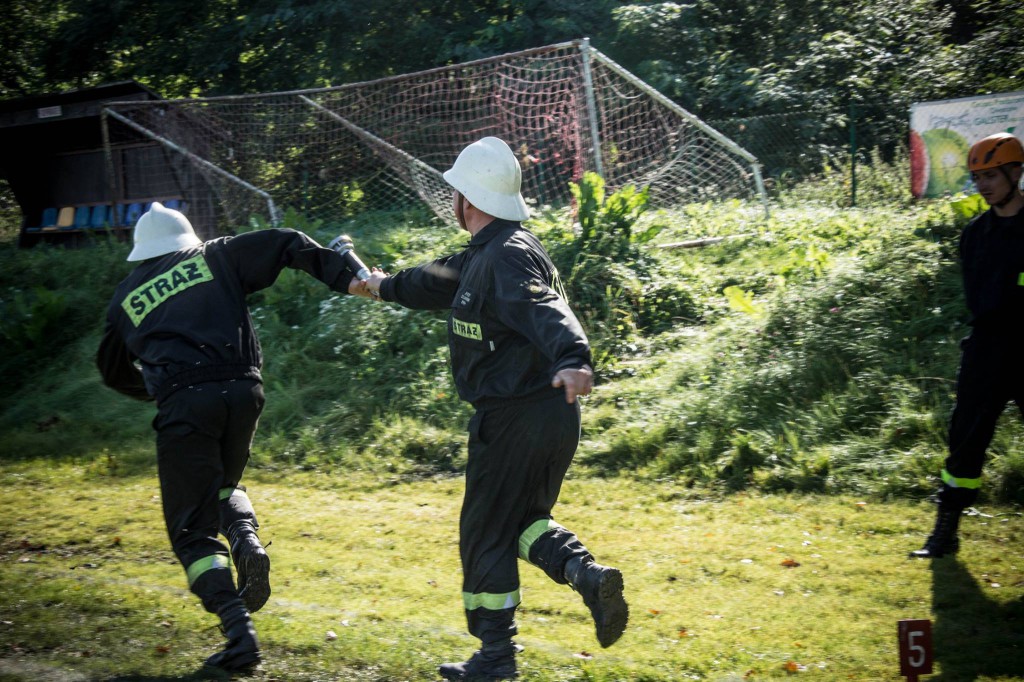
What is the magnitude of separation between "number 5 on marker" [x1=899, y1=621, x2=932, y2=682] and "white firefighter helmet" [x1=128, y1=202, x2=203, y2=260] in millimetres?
3833

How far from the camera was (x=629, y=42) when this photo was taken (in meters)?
16.7

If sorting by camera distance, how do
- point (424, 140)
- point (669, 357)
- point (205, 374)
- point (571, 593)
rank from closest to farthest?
point (205, 374), point (571, 593), point (669, 357), point (424, 140)

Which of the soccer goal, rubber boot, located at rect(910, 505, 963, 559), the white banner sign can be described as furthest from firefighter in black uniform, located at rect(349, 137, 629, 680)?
the white banner sign

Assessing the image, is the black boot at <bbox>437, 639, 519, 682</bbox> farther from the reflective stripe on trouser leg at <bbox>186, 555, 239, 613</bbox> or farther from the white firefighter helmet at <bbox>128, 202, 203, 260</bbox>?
the white firefighter helmet at <bbox>128, 202, 203, 260</bbox>

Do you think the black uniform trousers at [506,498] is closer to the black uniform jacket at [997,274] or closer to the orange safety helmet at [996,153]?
the black uniform jacket at [997,274]

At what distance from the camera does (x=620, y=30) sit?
16500 millimetres

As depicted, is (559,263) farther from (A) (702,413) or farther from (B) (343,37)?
(B) (343,37)

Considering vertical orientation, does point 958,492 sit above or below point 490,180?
below

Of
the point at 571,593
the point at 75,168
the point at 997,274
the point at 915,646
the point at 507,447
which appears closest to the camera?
the point at 915,646

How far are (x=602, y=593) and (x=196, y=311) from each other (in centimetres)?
240

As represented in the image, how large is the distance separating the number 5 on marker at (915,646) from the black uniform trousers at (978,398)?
265 centimetres

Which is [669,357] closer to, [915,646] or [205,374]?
[205,374]

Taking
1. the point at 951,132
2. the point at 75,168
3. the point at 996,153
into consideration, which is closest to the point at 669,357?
the point at 996,153

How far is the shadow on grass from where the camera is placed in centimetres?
420
